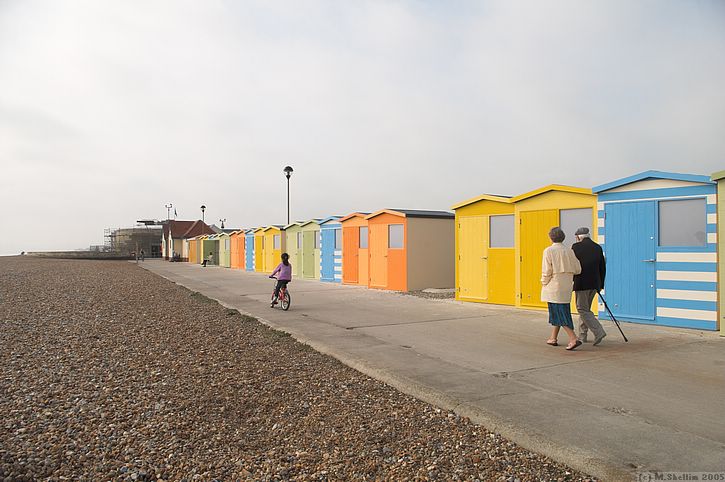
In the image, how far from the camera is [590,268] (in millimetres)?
7402

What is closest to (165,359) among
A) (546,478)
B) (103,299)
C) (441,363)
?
(441,363)

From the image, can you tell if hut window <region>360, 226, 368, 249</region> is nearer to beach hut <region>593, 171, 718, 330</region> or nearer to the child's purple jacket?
the child's purple jacket

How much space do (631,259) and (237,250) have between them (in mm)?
27762

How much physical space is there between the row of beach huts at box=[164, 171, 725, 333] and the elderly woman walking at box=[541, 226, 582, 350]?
289 cm

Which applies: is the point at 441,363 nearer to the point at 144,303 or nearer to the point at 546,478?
the point at 546,478

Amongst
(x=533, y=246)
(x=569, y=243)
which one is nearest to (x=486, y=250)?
(x=533, y=246)

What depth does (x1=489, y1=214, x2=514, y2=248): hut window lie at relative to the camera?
12250mm

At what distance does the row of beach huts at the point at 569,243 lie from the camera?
8.75 meters

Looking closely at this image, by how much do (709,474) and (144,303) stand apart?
1279cm

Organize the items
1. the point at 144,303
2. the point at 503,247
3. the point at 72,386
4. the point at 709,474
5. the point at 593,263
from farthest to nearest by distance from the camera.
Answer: the point at 144,303, the point at 503,247, the point at 593,263, the point at 72,386, the point at 709,474

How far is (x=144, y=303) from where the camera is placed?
13.6 meters

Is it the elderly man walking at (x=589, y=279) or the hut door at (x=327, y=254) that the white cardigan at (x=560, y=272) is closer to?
the elderly man walking at (x=589, y=279)

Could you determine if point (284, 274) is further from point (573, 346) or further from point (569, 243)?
point (573, 346)

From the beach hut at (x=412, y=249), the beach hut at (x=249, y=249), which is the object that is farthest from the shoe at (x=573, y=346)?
the beach hut at (x=249, y=249)
